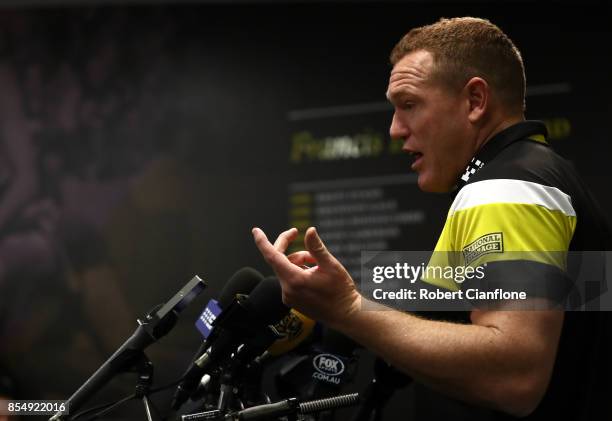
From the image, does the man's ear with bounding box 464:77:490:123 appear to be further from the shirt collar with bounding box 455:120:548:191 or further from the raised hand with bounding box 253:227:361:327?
the raised hand with bounding box 253:227:361:327

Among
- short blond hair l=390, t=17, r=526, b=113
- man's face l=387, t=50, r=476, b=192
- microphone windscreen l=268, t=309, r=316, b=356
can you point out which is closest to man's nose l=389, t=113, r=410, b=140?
man's face l=387, t=50, r=476, b=192

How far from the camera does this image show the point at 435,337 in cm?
99

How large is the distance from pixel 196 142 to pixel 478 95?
2545mm

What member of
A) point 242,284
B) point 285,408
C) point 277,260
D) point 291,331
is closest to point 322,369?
point 291,331

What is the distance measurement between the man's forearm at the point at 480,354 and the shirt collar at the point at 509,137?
1.04 ft

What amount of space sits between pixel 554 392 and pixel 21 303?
315 cm

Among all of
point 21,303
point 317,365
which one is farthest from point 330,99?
point 317,365

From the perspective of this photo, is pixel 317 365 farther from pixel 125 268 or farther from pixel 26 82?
pixel 26 82

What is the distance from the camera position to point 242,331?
133cm

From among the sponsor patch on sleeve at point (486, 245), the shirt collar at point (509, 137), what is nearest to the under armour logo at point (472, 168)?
the shirt collar at point (509, 137)

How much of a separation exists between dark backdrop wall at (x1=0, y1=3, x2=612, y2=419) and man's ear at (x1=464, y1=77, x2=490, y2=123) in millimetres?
2039

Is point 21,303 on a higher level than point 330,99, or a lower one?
lower

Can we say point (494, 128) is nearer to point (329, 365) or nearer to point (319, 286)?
point (319, 286)

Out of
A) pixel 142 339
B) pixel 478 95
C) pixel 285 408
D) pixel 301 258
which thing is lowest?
pixel 285 408
